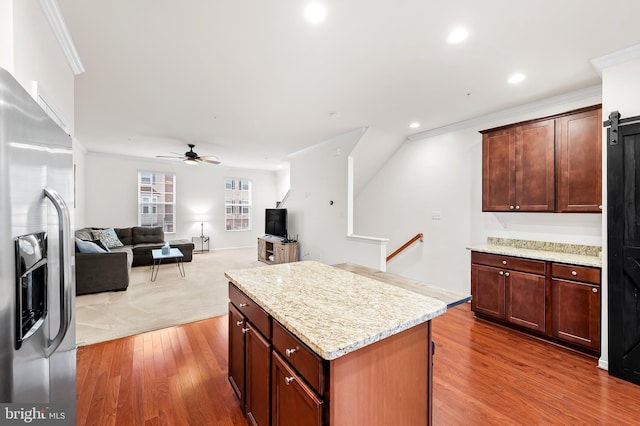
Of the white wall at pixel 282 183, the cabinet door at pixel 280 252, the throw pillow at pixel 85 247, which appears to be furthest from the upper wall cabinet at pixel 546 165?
the white wall at pixel 282 183

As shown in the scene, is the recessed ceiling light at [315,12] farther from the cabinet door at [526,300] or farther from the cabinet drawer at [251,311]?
the cabinet door at [526,300]

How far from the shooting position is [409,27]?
6.43 feet

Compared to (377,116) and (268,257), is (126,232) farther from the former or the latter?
(377,116)

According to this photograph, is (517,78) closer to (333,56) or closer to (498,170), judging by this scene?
(498,170)

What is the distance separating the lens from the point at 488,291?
319cm

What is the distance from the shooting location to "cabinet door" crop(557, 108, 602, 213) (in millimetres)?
2633

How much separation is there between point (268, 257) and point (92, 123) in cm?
418

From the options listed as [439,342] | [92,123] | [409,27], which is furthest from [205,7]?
[92,123]

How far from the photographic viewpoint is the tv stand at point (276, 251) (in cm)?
590

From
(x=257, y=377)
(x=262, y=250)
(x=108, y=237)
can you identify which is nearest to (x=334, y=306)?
(x=257, y=377)

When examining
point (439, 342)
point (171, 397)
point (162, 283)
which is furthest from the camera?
point (162, 283)

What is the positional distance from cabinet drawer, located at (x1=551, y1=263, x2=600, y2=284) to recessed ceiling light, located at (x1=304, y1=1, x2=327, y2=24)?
3130mm

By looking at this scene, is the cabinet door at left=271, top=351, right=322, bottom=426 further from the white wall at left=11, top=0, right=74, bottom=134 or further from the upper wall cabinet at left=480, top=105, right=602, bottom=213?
the upper wall cabinet at left=480, top=105, right=602, bottom=213

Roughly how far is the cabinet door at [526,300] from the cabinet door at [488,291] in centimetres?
7
